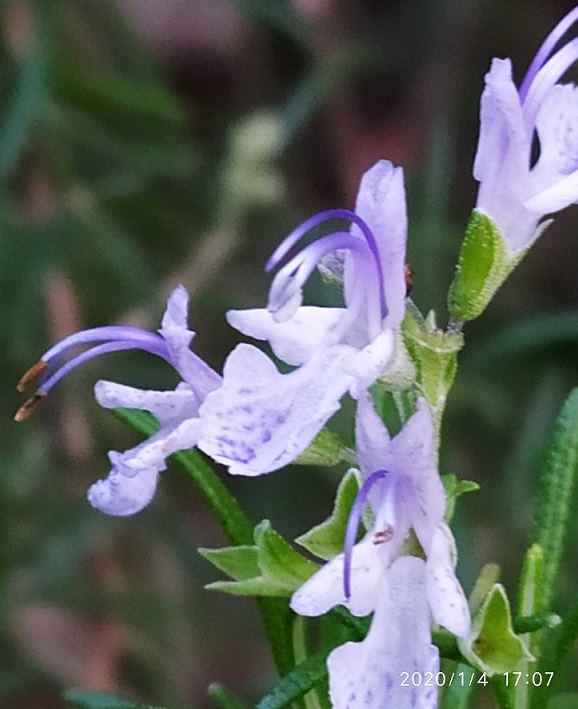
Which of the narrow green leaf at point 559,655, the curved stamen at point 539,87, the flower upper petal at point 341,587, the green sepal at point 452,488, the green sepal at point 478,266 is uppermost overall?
the curved stamen at point 539,87

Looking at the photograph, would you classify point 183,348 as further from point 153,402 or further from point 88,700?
point 88,700

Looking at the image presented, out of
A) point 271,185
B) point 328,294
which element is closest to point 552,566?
point 328,294

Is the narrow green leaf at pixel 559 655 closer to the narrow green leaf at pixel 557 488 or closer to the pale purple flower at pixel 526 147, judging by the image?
the narrow green leaf at pixel 557 488

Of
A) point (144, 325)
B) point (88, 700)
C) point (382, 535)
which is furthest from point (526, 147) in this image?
point (144, 325)

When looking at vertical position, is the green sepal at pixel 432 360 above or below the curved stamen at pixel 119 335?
below

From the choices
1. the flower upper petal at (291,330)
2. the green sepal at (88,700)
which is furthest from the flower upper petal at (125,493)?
the green sepal at (88,700)

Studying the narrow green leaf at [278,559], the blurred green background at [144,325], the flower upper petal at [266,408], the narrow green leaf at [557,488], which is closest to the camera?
the flower upper petal at [266,408]

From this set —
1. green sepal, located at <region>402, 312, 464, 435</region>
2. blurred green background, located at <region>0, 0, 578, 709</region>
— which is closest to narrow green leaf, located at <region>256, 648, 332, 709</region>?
green sepal, located at <region>402, 312, 464, 435</region>
